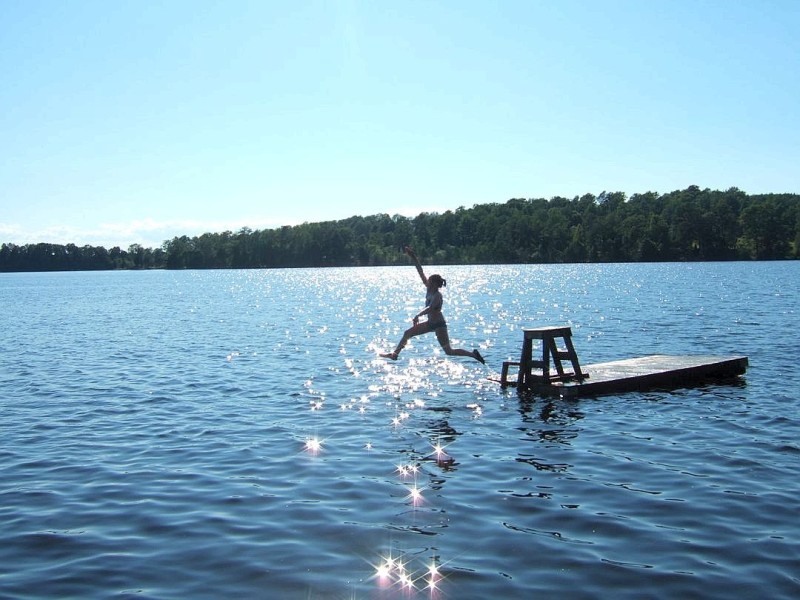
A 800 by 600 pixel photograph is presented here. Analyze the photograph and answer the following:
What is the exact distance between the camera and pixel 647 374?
18703 millimetres

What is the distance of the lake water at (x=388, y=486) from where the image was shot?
24.9ft

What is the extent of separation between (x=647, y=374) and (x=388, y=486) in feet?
34.1

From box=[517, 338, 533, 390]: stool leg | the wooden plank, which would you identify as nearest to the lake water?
the wooden plank

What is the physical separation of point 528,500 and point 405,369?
582 inches

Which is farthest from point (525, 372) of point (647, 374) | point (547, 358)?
point (647, 374)

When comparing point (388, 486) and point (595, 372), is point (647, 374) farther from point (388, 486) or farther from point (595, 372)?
point (388, 486)

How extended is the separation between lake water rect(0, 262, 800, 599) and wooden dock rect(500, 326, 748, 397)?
471 mm

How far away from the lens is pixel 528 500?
9.97m

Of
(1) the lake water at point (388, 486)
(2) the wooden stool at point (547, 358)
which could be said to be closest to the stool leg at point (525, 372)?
(2) the wooden stool at point (547, 358)

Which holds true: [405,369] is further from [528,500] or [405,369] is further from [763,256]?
[763,256]

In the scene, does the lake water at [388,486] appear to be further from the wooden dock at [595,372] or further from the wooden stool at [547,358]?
the wooden stool at [547,358]

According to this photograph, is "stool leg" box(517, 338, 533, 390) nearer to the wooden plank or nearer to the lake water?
the wooden plank

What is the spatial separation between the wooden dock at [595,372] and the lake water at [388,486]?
1.54ft

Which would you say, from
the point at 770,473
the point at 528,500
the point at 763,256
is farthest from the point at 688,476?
the point at 763,256
